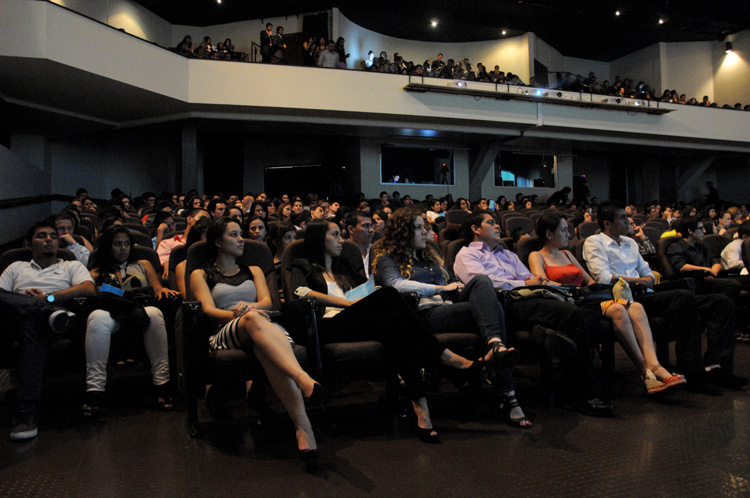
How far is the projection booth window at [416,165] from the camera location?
41.0ft

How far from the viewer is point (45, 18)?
7086 mm

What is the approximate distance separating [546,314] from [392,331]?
787mm

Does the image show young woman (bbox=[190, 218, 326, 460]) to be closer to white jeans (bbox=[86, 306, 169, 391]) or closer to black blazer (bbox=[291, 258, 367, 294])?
black blazer (bbox=[291, 258, 367, 294])

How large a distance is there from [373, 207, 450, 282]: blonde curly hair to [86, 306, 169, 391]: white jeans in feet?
3.51

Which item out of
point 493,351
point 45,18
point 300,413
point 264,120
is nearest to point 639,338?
point 493,351

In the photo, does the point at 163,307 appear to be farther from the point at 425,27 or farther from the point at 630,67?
the point at 630,67

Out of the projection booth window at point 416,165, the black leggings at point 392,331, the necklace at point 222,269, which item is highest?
the projection booth window at point 416,165

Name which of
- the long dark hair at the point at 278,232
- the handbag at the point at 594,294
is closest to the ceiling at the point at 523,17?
the long dark hair at the point at 278,232

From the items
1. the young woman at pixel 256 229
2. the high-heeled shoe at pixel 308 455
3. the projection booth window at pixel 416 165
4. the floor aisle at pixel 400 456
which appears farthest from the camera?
the projection booth window at pixel 416 165

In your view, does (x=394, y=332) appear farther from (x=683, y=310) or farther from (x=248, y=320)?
(x=683, y=310)

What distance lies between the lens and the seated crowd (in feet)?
7.36

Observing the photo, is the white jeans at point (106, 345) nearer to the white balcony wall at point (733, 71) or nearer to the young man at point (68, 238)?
the young man at point (68, 238)

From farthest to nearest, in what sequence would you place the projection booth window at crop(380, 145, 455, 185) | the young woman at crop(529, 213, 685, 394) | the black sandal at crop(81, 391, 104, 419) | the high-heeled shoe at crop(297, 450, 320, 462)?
the projection booth window at crop(380, 145, 455, 185)
the young woman at crop(529, 213, 685, 394)
the black sandal at crop(81, 391, 104, 419)
the high-heeled shoe at crop(297, 450, 320, 462)

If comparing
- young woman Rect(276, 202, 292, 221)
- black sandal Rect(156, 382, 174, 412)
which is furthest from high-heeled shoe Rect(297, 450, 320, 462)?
young woman Rect(276, 202, 292, 221)
